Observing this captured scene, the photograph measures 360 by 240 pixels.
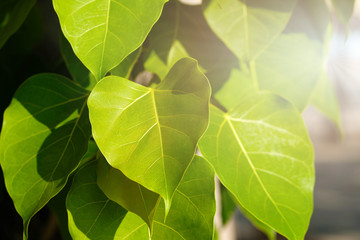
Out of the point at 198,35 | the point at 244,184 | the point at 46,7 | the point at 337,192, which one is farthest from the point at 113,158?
the point at 337,192

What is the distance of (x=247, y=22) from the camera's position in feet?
1.36

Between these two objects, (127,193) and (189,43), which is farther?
(189,43)

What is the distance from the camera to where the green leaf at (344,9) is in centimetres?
45

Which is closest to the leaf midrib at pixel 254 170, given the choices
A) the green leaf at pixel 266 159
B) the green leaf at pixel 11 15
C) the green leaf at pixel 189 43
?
the green leaf at pixel 266 159

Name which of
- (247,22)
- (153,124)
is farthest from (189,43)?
(153,124)

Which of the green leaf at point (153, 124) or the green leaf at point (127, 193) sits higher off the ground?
the green leaf at point (153, 124)

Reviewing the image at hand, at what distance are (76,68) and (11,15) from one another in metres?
0.11

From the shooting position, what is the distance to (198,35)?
50 cm

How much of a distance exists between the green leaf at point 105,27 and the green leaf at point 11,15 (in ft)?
0.48

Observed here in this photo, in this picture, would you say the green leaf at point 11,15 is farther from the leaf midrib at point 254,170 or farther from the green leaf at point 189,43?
the leaf midrib at point 254,170

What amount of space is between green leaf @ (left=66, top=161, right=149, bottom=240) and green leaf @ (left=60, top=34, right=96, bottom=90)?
14cm

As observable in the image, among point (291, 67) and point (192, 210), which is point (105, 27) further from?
point (291, 67)

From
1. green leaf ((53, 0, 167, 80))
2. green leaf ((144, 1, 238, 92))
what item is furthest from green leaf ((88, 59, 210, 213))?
green leaf ((144, 1, 238, 92))

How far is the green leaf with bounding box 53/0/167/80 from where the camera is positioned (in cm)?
31
